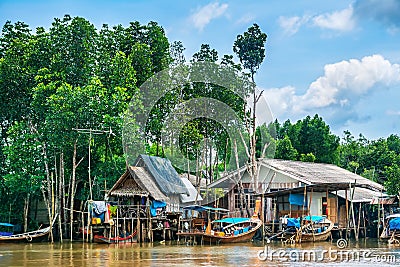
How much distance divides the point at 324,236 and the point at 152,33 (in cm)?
1434

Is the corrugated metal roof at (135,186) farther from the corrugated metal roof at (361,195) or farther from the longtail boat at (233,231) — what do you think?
the corrugated metal roof at (361,195)

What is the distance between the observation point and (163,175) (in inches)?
1035

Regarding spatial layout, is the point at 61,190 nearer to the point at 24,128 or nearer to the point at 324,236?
the point at 24,128

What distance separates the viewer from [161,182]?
2577cm

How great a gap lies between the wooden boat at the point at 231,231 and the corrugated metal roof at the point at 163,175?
2.41 metres

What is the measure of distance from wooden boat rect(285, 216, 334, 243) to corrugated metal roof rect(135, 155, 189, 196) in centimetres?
544

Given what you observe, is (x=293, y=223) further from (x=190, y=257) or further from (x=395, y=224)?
(x=190, y=257)

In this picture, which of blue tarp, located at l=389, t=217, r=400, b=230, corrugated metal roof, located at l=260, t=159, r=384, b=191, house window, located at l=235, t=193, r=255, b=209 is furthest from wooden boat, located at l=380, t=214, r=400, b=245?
house window, located at l=235, t=193, r=255, b=209

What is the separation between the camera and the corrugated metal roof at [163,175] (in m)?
25.8

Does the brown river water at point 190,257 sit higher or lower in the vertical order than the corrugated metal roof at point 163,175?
lower

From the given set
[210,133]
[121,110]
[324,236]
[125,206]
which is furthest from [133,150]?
[324,236]

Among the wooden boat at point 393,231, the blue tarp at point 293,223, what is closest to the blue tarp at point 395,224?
the wooden boat at point 393,231

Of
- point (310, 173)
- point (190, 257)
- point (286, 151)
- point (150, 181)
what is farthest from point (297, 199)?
point (286, 151)

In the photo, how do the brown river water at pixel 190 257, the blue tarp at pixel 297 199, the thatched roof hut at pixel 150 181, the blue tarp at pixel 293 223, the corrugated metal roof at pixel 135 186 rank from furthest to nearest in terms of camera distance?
the blue tarp at pixel 297 199, the thatched roof hut at pixel 150 181, the corrugated metal roof at pixel 135 186, the blue tarp at pixel 293 223, the brown river water at pixel 190 257
